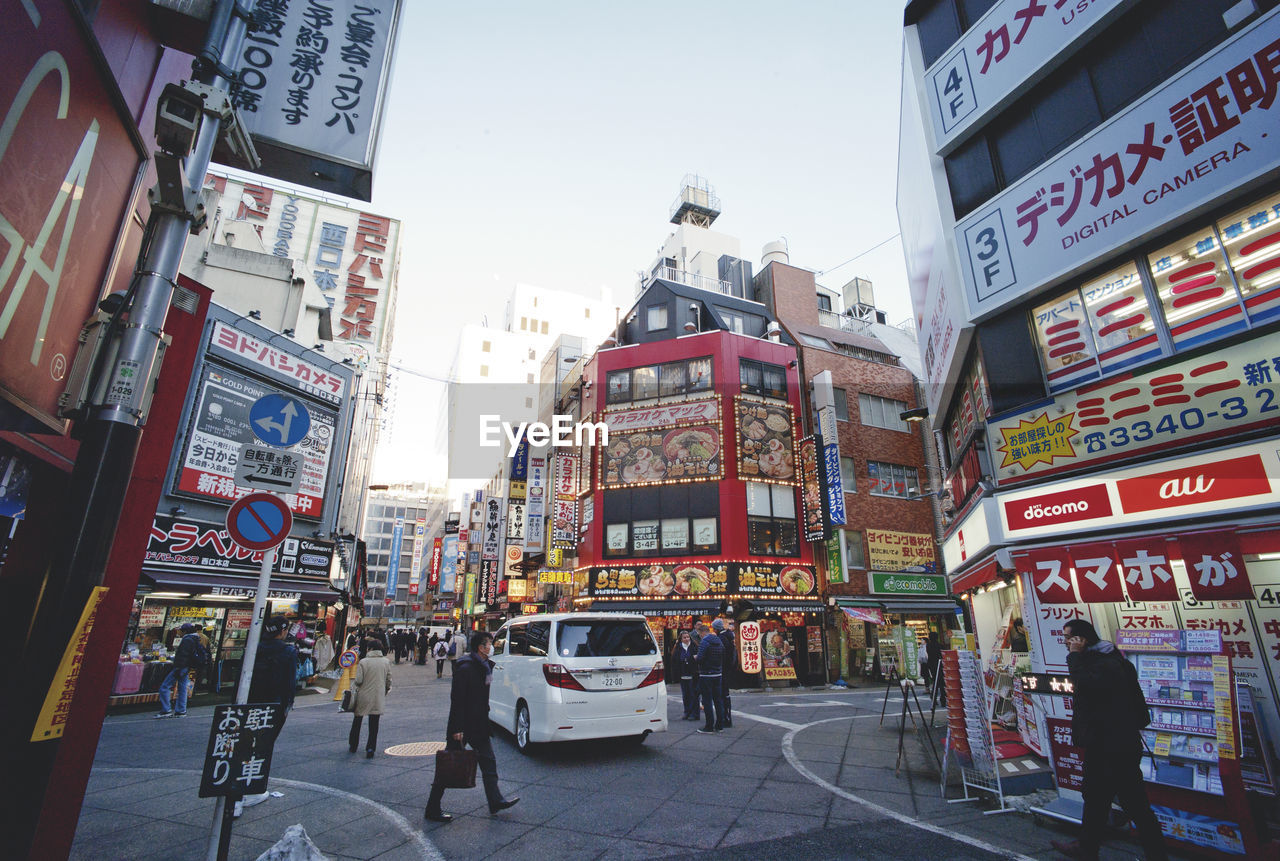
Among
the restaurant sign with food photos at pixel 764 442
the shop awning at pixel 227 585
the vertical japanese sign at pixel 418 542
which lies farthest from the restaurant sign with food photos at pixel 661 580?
the vertical japanese sign at pixel 418 542

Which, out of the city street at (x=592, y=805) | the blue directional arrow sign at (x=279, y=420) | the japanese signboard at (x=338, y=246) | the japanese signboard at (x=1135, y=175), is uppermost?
the japanese signboard at (x=338, y=246)

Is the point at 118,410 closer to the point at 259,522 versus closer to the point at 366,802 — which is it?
the point at 259,522

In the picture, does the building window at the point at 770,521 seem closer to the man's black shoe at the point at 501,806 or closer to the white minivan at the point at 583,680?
the white minivan at the point at 583,680

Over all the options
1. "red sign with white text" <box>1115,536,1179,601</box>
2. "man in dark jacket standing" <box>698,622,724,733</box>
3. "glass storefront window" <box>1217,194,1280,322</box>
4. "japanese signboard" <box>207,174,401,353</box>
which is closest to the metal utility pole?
"red sign with white text" <box>1115,536,1179,601</box>

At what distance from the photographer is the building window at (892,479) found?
26797 millimetres

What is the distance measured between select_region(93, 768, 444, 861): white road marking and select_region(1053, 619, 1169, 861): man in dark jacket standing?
5.31 m

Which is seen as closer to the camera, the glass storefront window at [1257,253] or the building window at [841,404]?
the glass storefront window at [1257,253]

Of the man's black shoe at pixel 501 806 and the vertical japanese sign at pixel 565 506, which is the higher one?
the vertical japanese sign at pixel 565 506

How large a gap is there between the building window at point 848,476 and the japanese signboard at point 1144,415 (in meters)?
18.2

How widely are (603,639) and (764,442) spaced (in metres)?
18.5

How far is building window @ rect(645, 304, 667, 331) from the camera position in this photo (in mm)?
29422

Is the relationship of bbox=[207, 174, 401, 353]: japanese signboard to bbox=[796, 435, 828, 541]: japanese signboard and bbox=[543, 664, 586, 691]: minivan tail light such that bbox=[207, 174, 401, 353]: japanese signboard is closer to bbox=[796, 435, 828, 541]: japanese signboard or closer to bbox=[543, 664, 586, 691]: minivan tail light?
Answer: bbox=[796, 435, 828, 541]: japanese signboard

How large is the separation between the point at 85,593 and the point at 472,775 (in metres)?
3.63

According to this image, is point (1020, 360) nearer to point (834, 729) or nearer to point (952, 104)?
point (952, 104)
